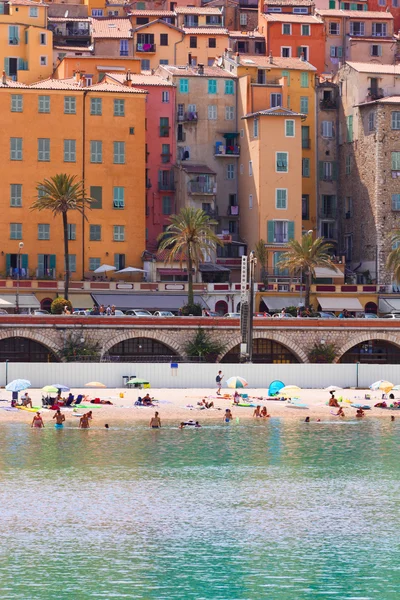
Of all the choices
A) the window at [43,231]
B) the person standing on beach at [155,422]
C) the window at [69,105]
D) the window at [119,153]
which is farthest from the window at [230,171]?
the person standing on beach at [155,422]

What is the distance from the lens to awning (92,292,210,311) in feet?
359

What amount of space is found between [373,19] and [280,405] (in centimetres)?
6903

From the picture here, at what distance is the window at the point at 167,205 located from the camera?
124 metres

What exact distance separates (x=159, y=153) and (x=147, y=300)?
18900 millimetres

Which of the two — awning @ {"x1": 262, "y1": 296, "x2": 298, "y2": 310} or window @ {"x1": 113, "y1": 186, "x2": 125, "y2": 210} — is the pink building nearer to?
window @ {"x1": 113, "y1": 186, "x2": 125, "y2": 210}

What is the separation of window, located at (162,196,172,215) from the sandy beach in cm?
3468

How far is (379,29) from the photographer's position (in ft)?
478

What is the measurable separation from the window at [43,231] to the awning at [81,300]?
22.8 ft

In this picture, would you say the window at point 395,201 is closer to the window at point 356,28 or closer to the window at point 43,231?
the window at point 43,231

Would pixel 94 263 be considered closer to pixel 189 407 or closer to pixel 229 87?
pixel 229 87

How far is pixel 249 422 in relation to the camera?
273ft

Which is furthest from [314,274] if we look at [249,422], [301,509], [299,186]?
[301,509]

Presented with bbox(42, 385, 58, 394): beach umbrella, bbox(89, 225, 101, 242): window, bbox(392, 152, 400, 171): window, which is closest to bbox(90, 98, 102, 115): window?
bbox(89, 225, 101, 242): window

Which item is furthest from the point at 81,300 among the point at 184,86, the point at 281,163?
the point at 184,86
